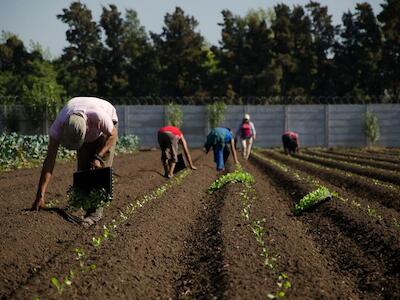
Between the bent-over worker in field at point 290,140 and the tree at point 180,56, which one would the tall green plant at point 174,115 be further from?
the tree at point 180,56

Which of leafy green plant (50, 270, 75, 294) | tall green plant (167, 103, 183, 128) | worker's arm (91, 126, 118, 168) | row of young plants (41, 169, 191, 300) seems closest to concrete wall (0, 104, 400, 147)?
tall green plant (167, 103, 183, 128)

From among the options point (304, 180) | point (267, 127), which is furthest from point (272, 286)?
point (267, 127)

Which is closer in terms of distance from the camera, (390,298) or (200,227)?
(390,298)

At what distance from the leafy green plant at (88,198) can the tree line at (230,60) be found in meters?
37.5

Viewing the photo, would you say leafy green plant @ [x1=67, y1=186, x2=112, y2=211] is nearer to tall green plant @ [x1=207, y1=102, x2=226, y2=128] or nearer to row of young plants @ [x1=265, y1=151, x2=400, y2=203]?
row of young plants @ [x1=265, y1=151, x2=400, y2=203]

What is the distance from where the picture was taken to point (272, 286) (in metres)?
4.39

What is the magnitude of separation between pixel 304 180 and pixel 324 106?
20269 mm

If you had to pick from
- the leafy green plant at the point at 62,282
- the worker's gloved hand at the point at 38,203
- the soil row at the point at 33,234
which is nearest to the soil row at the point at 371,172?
the soil row at the point at 33,234

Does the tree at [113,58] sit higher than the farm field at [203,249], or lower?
higher

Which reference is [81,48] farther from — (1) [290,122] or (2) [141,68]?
(1) [290,122]

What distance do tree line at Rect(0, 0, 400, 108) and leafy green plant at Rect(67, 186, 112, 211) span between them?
3753 centimetres

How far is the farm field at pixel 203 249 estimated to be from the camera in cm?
446

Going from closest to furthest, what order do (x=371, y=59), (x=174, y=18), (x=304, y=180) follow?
1. (x=304, y=180)
2. (x=371, y=59)
3. (x=174, y=18)

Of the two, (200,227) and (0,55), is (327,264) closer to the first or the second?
(200,227)
